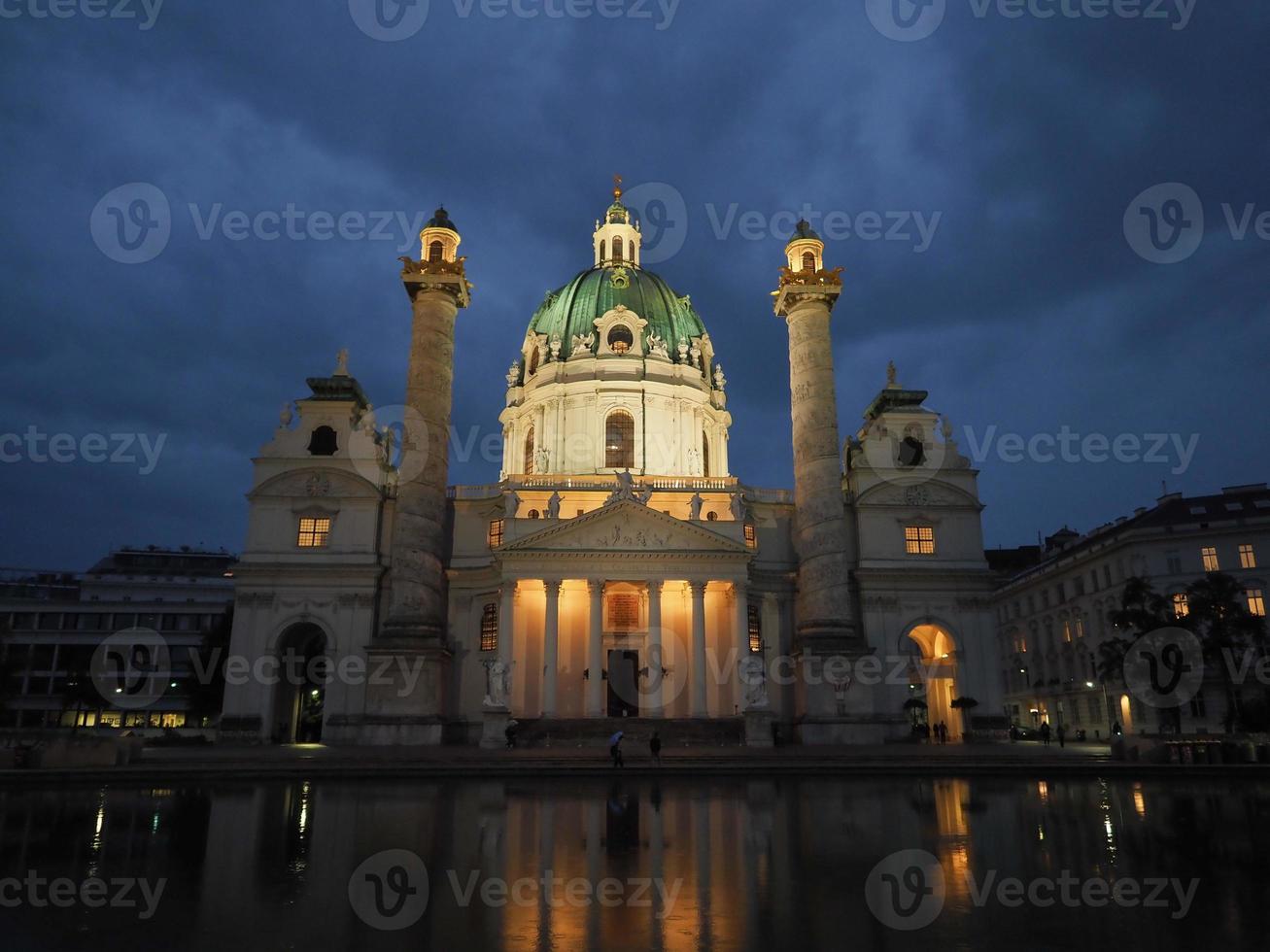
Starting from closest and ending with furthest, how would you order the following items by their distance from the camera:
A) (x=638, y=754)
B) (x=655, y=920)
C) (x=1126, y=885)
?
(x=655, y=920) < (x=1126, y=885) < (x=638, y=754)

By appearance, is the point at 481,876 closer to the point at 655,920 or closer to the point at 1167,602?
the point at 655,920

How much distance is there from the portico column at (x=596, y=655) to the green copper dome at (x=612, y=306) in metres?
22.4

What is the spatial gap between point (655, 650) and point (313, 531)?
20.8 m

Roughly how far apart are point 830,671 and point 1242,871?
31.2 metres

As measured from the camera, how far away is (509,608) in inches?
1778

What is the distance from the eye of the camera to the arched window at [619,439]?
5853 centimetres

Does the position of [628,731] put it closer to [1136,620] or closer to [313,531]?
[313,531]

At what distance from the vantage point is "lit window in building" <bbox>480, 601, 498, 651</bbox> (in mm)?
49594

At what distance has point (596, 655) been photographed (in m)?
44.3

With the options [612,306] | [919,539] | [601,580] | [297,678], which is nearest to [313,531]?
[297,678]

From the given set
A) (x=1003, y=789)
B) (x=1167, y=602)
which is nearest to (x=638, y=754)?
(x=1003, y=789)

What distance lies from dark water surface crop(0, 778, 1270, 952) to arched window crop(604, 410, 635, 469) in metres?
40.3

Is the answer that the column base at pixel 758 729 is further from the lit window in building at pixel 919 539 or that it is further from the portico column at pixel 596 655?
the lit window in building at pixel 919 539

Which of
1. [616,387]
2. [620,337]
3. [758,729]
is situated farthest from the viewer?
[620,337]
